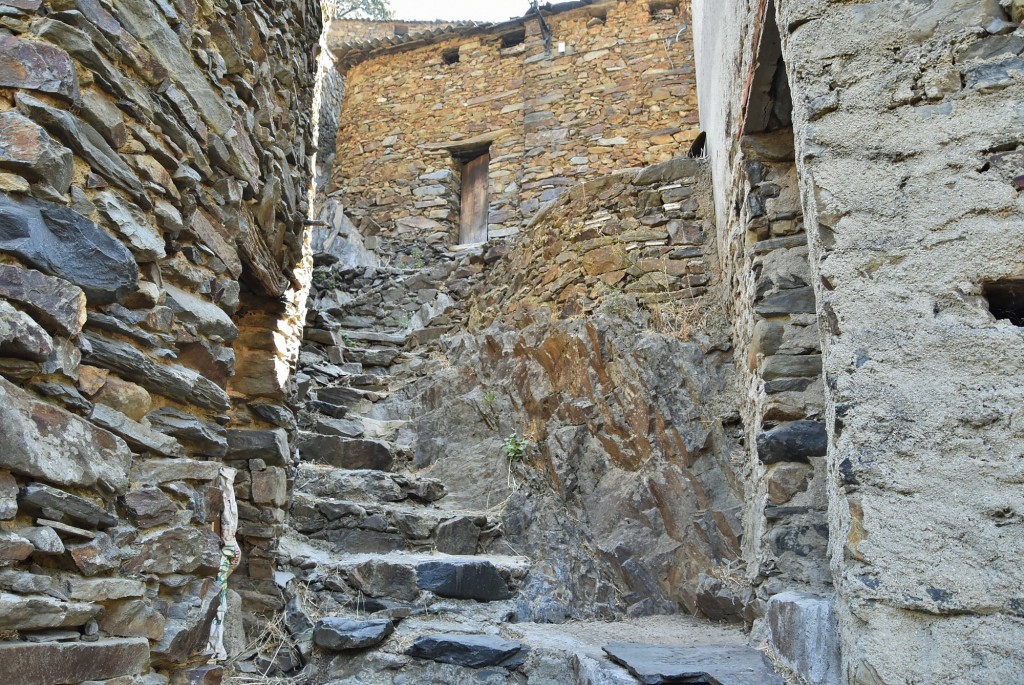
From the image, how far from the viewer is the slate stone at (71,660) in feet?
5.33

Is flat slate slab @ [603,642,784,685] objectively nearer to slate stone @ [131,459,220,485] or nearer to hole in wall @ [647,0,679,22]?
slate stone @ [131,459,220,485]

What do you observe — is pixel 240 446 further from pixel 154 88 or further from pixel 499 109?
pixel 499 109

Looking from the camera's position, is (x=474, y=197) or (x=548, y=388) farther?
(x=474, y=197)

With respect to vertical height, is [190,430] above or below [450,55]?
below

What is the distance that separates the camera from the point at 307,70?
4.55 m

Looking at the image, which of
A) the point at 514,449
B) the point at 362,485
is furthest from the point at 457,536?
the point at 514,449

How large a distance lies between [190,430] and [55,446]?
0.70 meters

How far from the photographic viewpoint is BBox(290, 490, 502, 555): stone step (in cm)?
438

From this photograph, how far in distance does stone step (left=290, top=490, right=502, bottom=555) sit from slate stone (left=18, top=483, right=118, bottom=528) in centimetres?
246

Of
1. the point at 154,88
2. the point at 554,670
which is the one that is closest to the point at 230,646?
the point at 554,670

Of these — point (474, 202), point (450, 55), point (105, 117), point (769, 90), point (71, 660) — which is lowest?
point (71, 660)

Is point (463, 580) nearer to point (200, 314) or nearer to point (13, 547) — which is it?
point (200, 314)

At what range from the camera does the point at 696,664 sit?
2.72m

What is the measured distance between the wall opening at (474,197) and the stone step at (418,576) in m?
6.87
